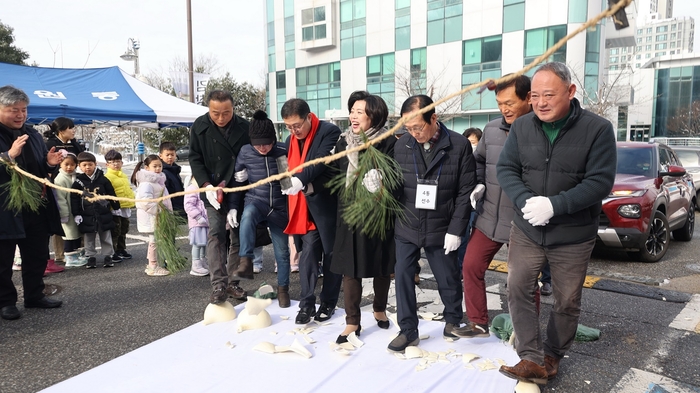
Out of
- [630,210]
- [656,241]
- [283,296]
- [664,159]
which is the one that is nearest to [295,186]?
[283,296]

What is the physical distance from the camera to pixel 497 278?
547cm

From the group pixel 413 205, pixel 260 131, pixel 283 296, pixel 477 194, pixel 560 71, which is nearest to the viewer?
pixel 560 71

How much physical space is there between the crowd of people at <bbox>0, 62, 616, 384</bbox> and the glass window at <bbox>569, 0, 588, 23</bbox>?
71.3 feet

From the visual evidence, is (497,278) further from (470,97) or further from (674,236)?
(470,97)

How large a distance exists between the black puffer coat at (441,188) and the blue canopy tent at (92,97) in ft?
22.5

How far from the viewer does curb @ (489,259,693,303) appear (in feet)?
15.1

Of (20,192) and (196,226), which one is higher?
(20,192)

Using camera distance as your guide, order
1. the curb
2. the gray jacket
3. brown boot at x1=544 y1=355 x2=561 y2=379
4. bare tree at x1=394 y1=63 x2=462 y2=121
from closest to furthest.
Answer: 1. brown boot at x1=544 y1=355 x2=561 y2=379
2. the gray jacket
3. the curb
4. bare tree at x1=394 y1=63 x2=462 y2=121

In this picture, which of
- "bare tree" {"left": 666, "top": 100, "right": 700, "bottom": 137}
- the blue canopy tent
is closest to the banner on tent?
the blue canopy tent

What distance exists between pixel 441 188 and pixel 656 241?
4511mm

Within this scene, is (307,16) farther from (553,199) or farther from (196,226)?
(553,199)

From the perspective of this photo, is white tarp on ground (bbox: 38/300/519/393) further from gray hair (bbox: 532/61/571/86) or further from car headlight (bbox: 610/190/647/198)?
car headlight (bbox: 610/190/647/198)

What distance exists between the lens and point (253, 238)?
167 inches

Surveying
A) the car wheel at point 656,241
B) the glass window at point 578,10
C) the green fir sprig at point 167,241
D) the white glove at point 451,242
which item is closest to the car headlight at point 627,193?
the car wheel at point 656,241
